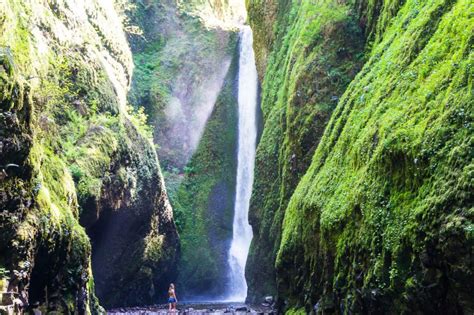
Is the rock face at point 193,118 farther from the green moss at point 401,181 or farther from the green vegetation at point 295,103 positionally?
the green moss at point 401,181

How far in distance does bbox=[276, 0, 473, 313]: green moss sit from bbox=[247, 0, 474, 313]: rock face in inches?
0.9

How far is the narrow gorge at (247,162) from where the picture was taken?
877cm

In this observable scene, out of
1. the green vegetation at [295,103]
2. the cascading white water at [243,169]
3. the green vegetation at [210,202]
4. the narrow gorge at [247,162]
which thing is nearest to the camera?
the narrow gorge at [247,162]

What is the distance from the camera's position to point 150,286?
25.4 metres

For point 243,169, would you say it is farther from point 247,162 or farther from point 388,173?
point 388,173

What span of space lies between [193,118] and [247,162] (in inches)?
241

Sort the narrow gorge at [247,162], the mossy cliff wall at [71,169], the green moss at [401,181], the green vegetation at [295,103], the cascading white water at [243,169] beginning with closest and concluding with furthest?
the green moss at [401,181]
the narrow gorge at [247,162]
the mossy cliff wall at [71,169]
the green vegetation at [295,103]
the cascading white water at [243,169]

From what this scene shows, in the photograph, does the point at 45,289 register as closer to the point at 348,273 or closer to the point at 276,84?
the point at 348,273

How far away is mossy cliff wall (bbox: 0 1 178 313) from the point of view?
10.9 metres

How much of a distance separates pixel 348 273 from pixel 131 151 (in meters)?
13.4

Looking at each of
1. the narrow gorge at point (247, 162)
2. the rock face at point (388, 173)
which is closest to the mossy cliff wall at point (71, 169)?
the narrow gorge at point (247, 162)

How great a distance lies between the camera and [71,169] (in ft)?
59.4

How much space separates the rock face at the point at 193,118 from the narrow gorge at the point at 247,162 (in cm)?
12

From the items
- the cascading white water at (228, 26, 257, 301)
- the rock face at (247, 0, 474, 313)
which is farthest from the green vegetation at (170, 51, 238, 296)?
the rock face at (247, 0, 474, 313)
